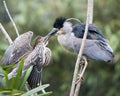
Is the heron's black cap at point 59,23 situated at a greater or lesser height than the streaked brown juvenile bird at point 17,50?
greater

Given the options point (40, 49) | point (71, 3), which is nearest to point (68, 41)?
point (40, 49)

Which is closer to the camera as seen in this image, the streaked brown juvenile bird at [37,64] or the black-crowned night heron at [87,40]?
the streaked brown juvenile bird at [37,64]

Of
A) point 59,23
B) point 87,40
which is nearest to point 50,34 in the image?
point 59,23

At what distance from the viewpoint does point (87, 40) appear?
350cm

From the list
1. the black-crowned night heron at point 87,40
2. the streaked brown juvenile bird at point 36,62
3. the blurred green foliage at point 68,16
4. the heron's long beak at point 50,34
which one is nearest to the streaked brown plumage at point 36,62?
the streaked brown juvenile bird at point 36,62

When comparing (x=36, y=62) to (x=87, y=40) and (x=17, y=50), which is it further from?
(x=87, y=40)

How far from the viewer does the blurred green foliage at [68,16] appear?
598 cm

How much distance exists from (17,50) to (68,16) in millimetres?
3312

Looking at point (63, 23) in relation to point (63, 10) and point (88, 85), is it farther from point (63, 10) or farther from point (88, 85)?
point (88, 85)

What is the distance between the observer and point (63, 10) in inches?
237

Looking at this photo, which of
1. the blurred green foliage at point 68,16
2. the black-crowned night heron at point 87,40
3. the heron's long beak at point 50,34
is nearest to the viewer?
the heron's long beak at point 50,34

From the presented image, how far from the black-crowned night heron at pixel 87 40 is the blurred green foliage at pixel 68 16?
216cm

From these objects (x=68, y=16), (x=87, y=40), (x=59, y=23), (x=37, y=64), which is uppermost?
(x=68, y=16)

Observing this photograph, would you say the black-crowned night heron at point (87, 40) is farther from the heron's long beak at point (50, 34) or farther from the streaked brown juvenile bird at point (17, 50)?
the streaked brown juvenile bird at point (17, 50)
